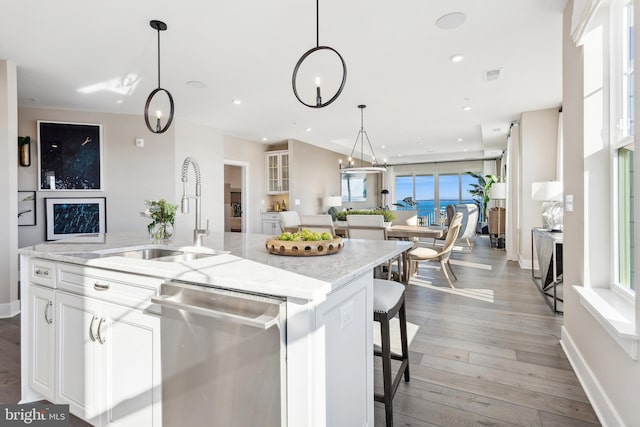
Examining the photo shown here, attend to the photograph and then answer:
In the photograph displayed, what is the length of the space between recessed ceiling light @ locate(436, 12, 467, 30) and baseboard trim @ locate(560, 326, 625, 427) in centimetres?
264

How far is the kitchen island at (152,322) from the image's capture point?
3.53ft

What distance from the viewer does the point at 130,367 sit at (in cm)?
148

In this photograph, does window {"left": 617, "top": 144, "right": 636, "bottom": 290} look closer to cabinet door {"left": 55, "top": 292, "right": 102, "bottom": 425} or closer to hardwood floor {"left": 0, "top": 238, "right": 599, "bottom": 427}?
hardwood floor {"left": 0, "top": 238, "right": 599, "bottom": 427}

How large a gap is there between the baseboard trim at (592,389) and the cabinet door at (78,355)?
2.52 m

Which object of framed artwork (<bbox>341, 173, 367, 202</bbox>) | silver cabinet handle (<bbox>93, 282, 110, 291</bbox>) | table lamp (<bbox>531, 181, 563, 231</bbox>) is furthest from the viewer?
framed artwork (<bbox>341, 173, 367, 202</bbox>)

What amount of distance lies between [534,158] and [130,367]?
607cm

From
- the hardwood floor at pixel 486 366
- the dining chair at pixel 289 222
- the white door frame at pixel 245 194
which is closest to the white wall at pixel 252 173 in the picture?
the white door frame at pixel 245 194

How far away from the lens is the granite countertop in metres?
1.14

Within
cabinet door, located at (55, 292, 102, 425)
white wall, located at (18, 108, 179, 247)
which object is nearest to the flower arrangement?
cabinet door, located at (55, 292, 102, 425)

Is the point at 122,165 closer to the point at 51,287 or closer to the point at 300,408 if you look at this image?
the point at 51,287

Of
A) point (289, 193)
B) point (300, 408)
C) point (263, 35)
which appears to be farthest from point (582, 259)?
point (289, 193)

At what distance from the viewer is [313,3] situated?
2.47 metres

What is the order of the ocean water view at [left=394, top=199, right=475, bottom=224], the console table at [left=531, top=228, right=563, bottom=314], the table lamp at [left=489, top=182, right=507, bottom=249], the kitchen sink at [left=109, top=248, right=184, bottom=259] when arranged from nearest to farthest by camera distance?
the kitchen sink at [left=109, top=248, right=184, bottom=259] < the console table at [left=531, top=228, right=563, bottom=314] < the table lamp at [left=489, top=182, right=507, bottom=249] < the ocean water view at [left=394, top=199, right=475, bottom=224]

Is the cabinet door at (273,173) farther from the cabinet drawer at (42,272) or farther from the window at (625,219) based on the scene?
the window at (625,219)
